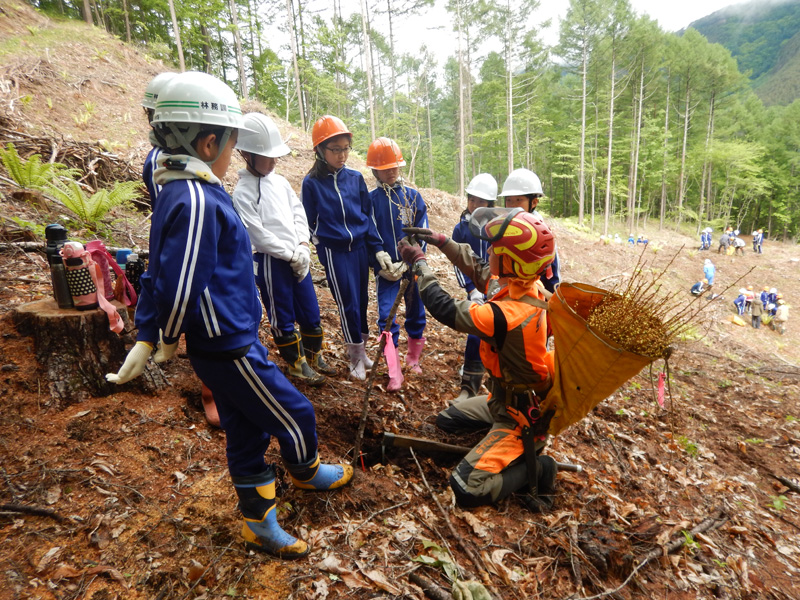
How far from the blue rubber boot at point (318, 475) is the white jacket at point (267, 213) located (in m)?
1.94

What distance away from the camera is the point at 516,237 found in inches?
105

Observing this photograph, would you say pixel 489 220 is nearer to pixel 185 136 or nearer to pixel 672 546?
pixel 185 136

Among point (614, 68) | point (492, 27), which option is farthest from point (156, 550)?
point (614, 68)

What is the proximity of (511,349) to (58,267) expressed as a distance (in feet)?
10.8

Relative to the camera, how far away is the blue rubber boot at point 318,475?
2383 mm

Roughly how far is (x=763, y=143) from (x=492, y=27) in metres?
30.4

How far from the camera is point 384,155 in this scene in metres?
4.21

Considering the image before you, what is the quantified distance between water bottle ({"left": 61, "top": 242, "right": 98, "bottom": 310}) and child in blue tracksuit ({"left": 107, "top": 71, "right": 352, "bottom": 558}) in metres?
1.23

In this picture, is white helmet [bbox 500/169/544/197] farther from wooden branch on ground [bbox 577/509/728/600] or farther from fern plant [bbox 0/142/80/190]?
fern plant [bbox 0/142/80/190]

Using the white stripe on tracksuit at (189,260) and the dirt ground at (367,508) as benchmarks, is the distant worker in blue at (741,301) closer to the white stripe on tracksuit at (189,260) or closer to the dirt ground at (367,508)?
the dirt ground at (367,508)

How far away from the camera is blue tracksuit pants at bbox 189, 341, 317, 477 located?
1950mm

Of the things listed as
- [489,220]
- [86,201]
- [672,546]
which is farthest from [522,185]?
[86,201]

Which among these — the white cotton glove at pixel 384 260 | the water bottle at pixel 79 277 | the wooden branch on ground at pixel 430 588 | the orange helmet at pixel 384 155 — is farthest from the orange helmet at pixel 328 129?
A: the wooden branch on ground at pixel 430 588

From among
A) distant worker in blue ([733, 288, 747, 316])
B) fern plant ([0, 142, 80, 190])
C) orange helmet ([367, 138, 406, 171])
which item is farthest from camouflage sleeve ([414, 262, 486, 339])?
distant worker in blue ([733, 288, 747, 316])
